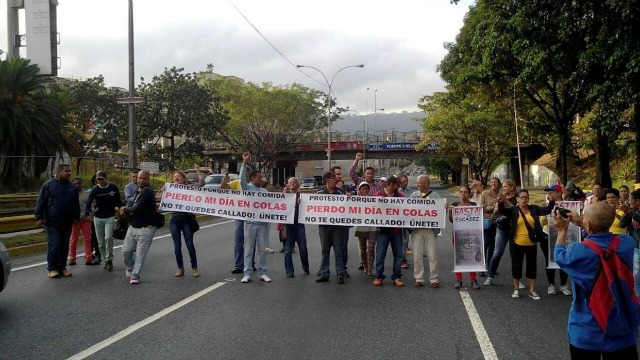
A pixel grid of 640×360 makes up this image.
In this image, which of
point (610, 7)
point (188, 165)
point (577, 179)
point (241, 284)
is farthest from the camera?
point (188, 165)

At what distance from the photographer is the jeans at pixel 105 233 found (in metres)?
10.1

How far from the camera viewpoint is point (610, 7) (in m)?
12.9

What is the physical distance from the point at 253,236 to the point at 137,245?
1800mm

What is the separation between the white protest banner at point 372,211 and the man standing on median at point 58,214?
12.1ft

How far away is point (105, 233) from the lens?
1012 centimetres

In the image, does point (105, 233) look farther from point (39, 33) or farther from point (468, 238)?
point (39, 33)

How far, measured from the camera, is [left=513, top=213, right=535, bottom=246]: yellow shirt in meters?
8.02

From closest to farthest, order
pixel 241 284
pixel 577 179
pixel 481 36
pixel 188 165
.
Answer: pixel 241 284 → pixel 481 36 → pixel 577 179 → pixel 188 165

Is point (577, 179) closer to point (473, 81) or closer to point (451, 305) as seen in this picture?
point (473, 81)

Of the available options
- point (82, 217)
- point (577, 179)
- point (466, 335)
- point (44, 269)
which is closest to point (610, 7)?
point (466, 335)

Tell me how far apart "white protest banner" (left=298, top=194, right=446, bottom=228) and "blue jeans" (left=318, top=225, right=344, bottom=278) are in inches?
4.7

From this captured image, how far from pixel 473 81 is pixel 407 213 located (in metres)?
15.3

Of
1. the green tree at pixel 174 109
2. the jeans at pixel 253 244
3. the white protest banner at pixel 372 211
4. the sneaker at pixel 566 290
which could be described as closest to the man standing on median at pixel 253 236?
the jeans at pixel 253 244

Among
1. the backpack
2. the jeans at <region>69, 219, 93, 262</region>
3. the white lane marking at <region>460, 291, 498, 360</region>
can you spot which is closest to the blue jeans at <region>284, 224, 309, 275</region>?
the white lane marking at <region>460, 291, 498, 360</region>
